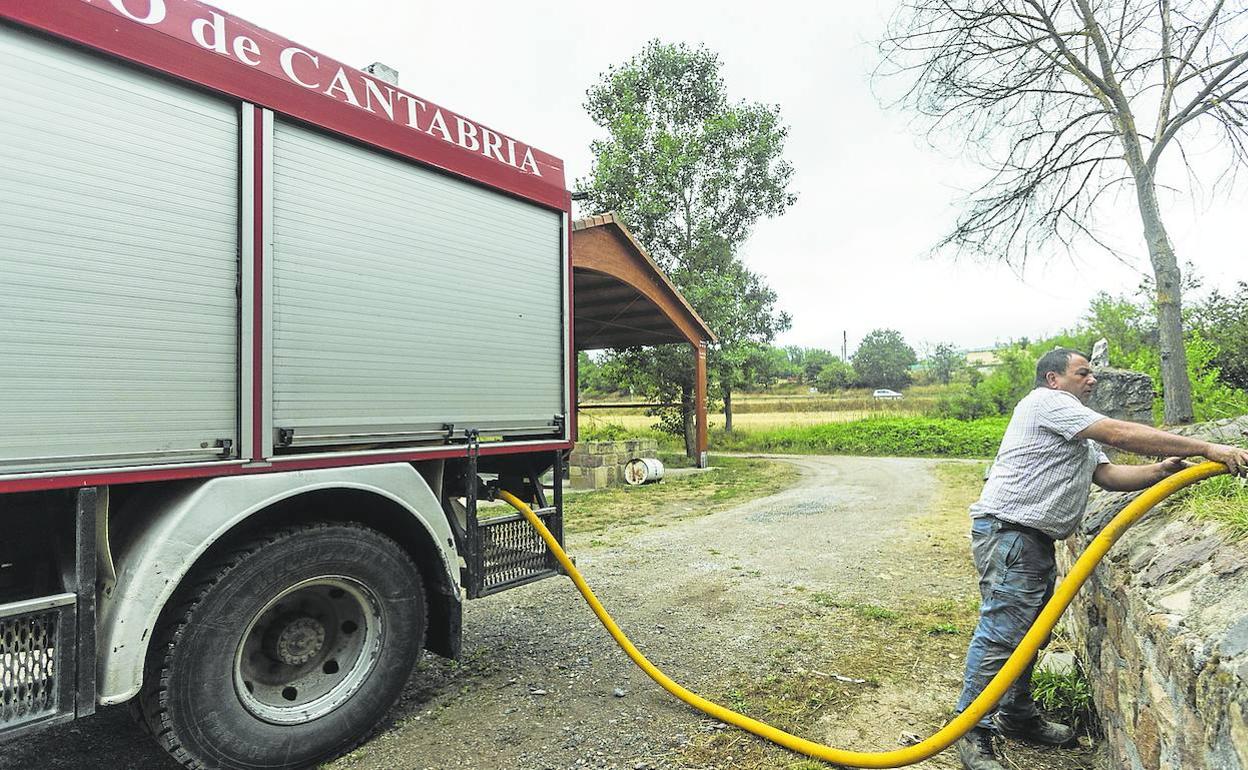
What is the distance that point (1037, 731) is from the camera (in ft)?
11.0

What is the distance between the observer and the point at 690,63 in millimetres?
20094

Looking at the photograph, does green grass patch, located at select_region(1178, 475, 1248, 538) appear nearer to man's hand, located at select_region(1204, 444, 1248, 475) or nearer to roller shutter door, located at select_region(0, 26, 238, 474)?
man's hand, located at select_region(1204, 444, 1248, 475)

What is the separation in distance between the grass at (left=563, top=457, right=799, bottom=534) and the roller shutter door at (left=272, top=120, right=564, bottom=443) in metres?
4.54

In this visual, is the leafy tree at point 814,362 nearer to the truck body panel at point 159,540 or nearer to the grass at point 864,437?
the grass at point 864,437

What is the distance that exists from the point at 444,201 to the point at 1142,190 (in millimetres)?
7770

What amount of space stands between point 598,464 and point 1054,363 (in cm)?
1033

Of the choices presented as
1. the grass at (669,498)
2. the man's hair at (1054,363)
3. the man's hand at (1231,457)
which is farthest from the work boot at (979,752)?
the grass at (669,498)

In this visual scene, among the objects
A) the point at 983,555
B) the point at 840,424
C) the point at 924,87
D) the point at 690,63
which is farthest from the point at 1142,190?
the point at 840,424

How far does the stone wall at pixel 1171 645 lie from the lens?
6.24 feet

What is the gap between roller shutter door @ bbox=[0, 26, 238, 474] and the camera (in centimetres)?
233

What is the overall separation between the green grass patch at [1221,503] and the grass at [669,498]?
631cm

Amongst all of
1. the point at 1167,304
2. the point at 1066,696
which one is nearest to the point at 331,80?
the point at 1066,696

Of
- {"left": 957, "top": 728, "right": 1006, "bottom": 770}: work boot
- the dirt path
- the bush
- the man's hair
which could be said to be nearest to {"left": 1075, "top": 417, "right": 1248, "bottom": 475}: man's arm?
the man's hair

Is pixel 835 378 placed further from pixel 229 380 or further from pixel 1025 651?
pixel 229 380
